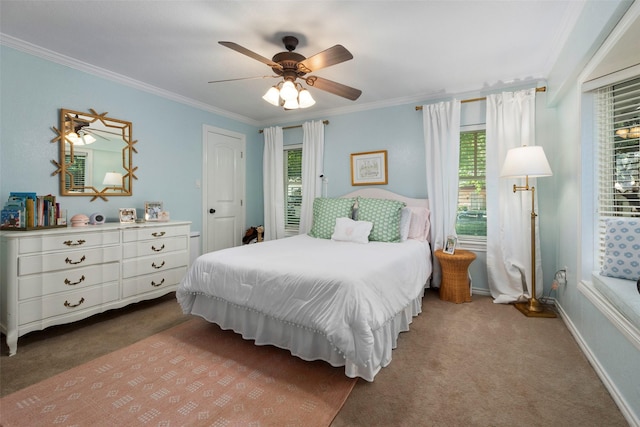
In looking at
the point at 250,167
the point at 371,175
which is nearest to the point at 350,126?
the point at 371,175

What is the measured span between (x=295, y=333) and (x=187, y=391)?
0.71 meters

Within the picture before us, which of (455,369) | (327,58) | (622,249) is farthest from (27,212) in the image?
(622,249)

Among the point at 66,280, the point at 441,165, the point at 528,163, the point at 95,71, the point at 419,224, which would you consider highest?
the point at 95,71

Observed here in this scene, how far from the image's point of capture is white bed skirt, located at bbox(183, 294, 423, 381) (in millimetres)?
1876

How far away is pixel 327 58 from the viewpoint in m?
2.15

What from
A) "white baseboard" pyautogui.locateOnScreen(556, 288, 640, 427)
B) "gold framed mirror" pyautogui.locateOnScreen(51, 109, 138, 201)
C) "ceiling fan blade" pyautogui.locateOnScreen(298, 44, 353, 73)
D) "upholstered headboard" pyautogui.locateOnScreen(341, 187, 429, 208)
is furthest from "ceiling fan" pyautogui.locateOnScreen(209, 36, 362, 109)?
"white baseboard" pyautogui.locateOnScreen(556, 288, 640, 427)

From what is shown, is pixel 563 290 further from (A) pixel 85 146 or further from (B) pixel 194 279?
(A) pixel 85 146

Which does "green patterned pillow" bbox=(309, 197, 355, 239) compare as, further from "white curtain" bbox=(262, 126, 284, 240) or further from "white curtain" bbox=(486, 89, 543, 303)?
"white curtain" bbox=(486, 89, 543, 303)

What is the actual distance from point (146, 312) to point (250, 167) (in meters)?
2.65

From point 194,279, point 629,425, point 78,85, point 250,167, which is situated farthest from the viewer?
point 250,167

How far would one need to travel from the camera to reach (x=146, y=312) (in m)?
2.99

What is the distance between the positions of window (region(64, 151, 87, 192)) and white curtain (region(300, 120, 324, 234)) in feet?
8.46

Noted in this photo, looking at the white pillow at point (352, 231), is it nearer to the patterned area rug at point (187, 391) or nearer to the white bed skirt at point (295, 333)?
the white bed skirt at point (295, 333)

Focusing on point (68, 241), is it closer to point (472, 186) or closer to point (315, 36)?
point (315, 36)
